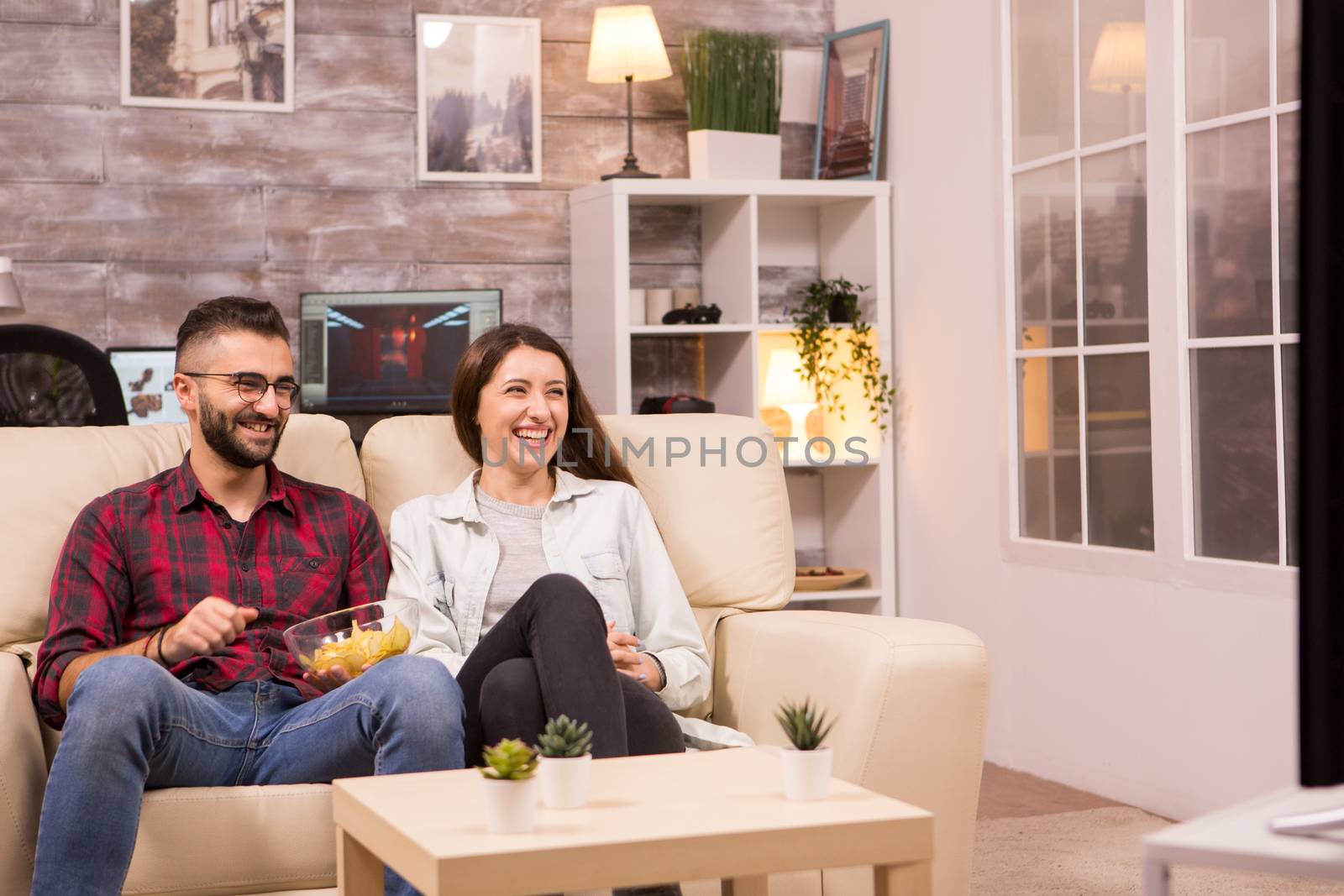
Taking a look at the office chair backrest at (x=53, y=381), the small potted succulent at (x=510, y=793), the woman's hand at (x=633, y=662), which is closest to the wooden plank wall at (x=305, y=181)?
the office chair backrest at (x=53, y=381)

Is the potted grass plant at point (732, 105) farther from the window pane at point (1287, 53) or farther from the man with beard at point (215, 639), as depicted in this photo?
the man with beard at point (215, 639)

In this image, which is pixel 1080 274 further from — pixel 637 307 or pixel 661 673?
pixel 661 673

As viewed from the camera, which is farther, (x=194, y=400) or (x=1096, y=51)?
(x=1096, y=51)

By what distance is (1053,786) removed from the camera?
360cm

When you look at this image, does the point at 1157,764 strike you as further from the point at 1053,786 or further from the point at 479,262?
the point at 479,262

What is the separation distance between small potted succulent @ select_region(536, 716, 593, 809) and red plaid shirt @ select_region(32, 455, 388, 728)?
2.56 feet

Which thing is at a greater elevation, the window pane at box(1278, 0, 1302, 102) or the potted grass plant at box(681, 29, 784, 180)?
the potted grass plant at box(681, 29, 784, 180)

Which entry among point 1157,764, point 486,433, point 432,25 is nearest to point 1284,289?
point 1157,764

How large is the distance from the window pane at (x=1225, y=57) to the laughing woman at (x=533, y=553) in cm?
152

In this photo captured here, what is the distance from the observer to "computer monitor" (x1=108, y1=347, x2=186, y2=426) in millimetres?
3980

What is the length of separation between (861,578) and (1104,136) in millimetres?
1474

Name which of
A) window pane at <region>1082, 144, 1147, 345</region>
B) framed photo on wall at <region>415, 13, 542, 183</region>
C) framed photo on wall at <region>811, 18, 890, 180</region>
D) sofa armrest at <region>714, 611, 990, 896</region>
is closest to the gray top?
sofa armrest at <region>714, 611, 990, 896</region>

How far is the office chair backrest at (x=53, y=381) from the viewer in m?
3.19

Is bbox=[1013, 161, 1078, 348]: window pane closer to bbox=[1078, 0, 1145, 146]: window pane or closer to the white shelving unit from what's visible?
bbox=[1078, 0, 1145, 146]: window pane
